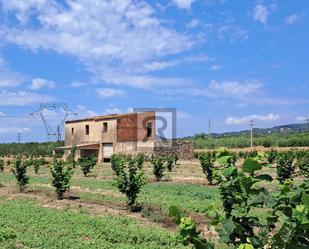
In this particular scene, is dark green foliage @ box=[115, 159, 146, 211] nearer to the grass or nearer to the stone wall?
the grass

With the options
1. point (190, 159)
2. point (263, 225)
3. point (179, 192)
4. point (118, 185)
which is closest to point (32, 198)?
point (118, 185)

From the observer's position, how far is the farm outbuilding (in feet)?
140

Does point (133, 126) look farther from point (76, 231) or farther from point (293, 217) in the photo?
point (293, 217)

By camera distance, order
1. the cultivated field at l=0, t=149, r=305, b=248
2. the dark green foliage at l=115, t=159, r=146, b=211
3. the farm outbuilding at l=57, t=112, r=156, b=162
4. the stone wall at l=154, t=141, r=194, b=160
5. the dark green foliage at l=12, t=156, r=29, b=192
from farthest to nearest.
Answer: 1. the stone wall at l=154, t=141, r=194, b=160
2. the farm outbuilding at l=57, t=112, r=156, b=162
3. the dark green foliage at l=12, t=156, r=29, b=192
4. the dark green foliage at l=115, t=159, r=146, b=211
5. the cultivated field at l=0, t=149, r=305, b=248

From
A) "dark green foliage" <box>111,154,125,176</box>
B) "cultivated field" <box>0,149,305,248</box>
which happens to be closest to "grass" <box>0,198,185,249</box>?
"cultivated field" <box>0,149,305,248</box>

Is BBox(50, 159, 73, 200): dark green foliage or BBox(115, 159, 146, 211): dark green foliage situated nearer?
BBox(115, 159, 146, 211): dark green foliage

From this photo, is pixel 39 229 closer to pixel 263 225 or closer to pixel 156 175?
pixel 263 225

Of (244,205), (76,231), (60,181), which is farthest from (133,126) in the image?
(244,205)

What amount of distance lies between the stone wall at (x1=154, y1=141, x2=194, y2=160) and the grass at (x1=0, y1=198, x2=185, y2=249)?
30.8 m

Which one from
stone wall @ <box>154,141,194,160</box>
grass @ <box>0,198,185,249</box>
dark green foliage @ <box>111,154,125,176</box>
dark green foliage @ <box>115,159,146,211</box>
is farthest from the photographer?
stone wall @ <box>154,141,194,160</box>

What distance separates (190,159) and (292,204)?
44346 mm

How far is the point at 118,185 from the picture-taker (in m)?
14.0

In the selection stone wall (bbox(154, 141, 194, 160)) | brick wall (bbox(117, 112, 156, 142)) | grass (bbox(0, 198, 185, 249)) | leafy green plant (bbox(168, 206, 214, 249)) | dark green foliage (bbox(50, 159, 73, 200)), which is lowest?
grass (bbox(0, 198, 185, 249))

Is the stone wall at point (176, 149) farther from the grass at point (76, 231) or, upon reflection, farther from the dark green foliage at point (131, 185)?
the grass at point (76, 231)
